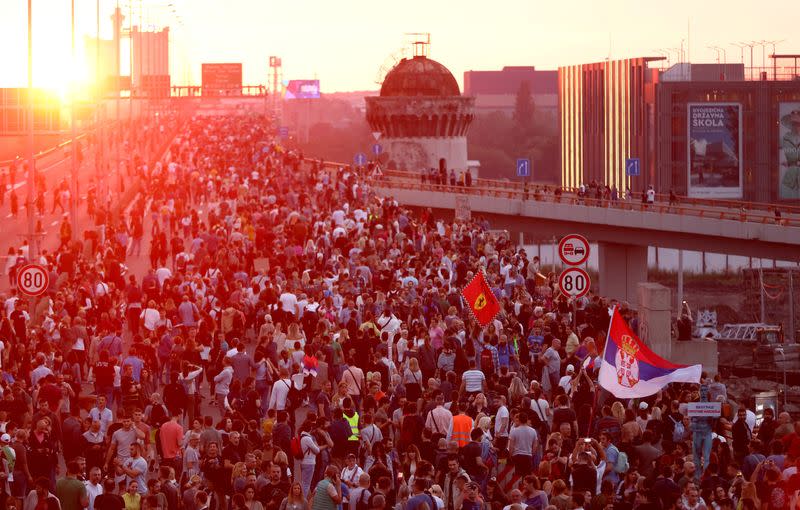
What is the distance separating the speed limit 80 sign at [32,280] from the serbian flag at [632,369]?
40.2ft

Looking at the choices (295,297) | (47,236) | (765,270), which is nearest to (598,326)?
(295,297)

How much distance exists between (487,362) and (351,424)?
538 cm

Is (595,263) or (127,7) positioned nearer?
(127,7)

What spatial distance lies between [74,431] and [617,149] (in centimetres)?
14471

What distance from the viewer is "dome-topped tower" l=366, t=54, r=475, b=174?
111562 mm

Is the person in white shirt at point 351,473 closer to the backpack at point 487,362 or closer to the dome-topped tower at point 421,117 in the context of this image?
the backpack at point 487,362

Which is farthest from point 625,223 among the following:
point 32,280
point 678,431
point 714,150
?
point 678,431

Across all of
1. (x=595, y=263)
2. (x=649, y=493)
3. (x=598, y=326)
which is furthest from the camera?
(x=595, y=263)

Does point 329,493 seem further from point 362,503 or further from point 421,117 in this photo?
point 421,117

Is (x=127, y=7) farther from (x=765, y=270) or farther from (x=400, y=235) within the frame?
(x=400, y=235)

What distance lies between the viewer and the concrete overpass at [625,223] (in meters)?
75.4

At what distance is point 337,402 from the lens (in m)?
23.0

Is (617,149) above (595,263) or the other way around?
above

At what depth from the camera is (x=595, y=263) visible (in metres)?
163
